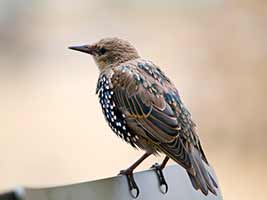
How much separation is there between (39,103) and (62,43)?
0.66 ft

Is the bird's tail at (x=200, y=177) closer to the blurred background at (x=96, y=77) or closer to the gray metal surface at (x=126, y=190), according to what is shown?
the gray metal surface at (x=126, y=190)

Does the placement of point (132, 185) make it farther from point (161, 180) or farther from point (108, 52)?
point (108, 52)

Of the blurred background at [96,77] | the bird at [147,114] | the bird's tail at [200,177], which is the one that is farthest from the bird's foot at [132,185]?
the blurred background at [96,77]

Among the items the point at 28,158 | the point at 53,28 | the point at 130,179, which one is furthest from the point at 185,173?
the point at 53,28

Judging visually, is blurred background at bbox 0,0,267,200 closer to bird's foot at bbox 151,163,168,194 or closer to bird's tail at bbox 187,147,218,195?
bird's foot at bbox 151,163,168,194

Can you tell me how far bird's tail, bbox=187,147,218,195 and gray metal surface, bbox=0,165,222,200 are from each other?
0.08m

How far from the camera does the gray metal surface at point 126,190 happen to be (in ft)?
3.82

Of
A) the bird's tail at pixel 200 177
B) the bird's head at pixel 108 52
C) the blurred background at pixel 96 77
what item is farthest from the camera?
the blurred background at pixel 96 77

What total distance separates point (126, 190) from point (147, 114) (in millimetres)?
167

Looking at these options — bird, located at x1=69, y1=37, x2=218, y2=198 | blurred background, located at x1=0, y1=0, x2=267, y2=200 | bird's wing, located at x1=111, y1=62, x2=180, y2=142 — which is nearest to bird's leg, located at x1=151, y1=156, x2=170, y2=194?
bird, located at x1=69, y1=37, x2=218, y2=198

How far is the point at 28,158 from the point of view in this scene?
194 centimetres

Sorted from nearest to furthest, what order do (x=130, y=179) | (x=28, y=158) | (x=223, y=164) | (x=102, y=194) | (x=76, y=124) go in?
(x=102, y=194), (x=130, y=179), (x=28, y=158), (x=76, y=124), (x=223, y=164)

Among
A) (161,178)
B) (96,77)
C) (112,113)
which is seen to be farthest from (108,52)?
(96,77)

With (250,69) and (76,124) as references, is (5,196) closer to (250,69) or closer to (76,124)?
(76,124)
